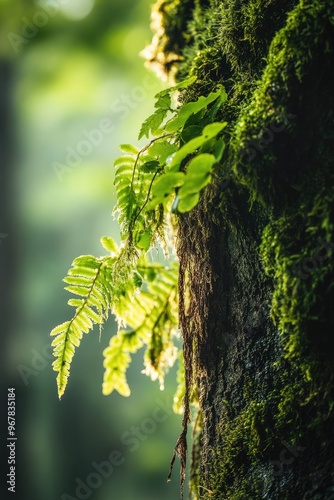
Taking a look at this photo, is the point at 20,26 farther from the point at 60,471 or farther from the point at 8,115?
the point at 60,471

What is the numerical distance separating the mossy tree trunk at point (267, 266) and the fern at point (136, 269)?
14 cm

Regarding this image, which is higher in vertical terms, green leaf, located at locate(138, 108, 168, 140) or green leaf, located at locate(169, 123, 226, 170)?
green leaf, located at locate(138, 108, 168, 140)

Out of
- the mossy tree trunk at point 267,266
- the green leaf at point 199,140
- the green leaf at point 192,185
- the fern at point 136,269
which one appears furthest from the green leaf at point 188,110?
the green leaf at point 192,185

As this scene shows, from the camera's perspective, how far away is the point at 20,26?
8.37 metres

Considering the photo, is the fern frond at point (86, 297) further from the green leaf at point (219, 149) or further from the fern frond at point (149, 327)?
the green leaf at point (219, 149)

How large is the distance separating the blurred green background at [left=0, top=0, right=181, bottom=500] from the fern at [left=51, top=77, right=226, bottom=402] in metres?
6.32

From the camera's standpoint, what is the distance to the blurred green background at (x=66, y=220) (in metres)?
8.48

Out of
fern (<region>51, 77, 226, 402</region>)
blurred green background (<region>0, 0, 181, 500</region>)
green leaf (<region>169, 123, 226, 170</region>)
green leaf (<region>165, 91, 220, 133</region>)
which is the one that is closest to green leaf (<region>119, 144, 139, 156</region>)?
fern (<region>51, 77, 226, 402</region>)

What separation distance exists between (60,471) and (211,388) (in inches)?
469

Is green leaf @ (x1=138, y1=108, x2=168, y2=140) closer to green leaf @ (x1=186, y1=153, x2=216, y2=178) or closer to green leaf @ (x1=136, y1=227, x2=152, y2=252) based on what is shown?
green leaf @ (x1=136, y1=227, x2=152, y2=252)

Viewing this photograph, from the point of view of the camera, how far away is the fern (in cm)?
153

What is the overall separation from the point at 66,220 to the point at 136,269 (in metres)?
10.5

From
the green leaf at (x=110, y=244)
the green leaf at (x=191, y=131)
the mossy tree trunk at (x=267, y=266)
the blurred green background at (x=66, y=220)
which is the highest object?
the blurred green background at (x=66, y=220)

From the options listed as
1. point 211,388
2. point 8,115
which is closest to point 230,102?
point 211,388
